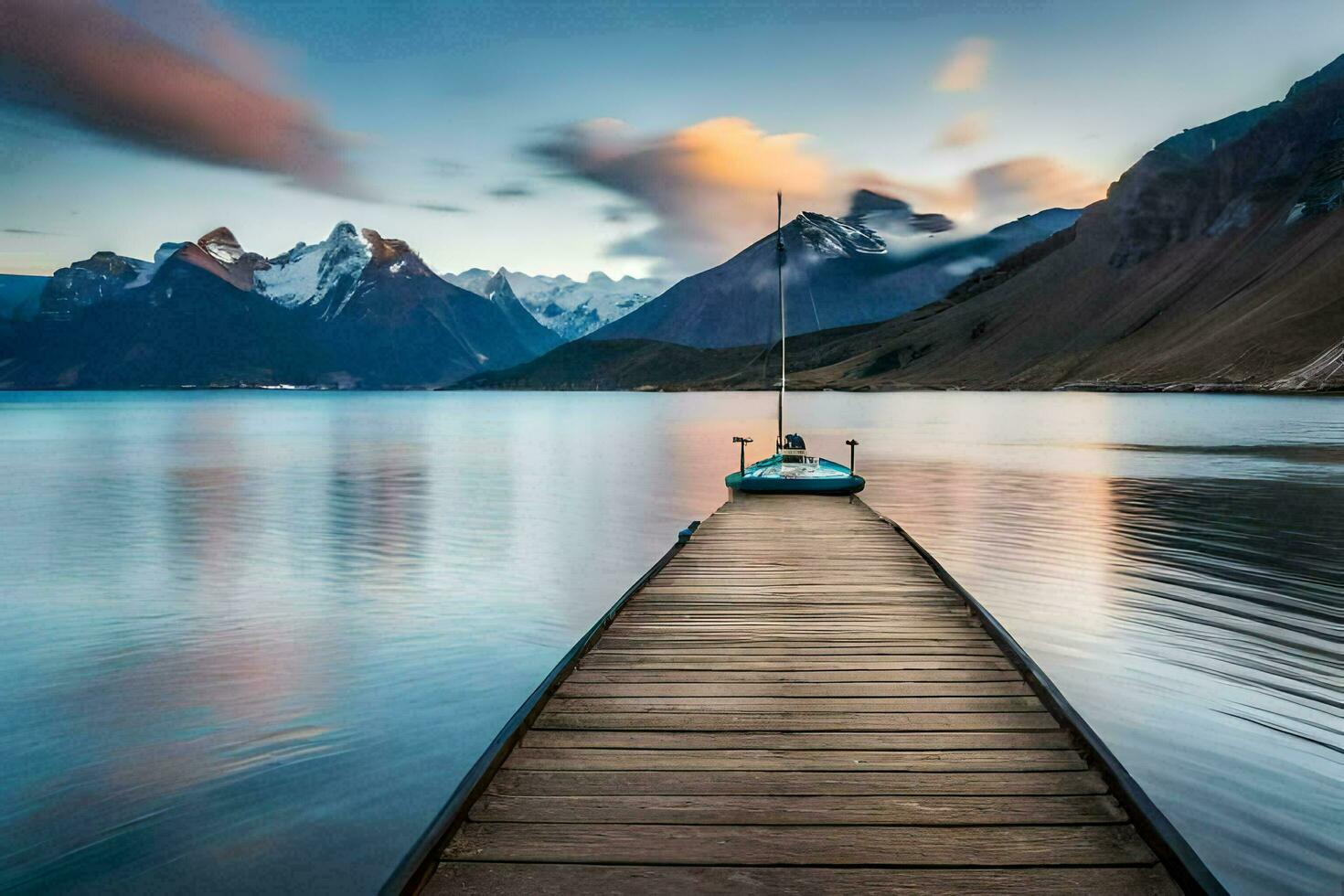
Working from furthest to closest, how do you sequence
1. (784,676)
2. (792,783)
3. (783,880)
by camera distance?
(784,676), (792,783), (783,880)

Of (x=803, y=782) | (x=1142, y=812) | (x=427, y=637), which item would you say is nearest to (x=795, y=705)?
(x=803, y=782)

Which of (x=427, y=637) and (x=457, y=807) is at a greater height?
(x=457, y=807)

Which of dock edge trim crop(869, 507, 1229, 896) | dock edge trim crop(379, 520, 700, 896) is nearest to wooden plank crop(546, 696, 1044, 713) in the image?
dock edge trim crop(869, 507, 1229, 896)

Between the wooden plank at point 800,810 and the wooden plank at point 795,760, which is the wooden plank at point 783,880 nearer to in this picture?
the wooden plank at point 800,810

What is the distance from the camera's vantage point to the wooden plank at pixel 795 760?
6957mm

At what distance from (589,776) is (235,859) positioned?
391 centimetres

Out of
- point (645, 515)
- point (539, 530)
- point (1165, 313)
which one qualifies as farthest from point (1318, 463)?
point (1165, 313)

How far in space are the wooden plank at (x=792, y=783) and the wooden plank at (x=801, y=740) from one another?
49 centimetres

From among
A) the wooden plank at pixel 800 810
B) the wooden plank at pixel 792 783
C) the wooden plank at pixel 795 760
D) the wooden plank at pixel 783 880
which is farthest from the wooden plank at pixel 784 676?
the wooden plank at pixel 783 880

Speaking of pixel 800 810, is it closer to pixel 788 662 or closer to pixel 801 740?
pixel 801 740

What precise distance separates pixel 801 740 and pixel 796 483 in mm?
20925

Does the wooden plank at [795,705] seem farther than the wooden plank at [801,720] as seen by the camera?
Yes

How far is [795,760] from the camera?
7152 millimetres

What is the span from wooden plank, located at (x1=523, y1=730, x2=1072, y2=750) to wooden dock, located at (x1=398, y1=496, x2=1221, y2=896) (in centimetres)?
2
